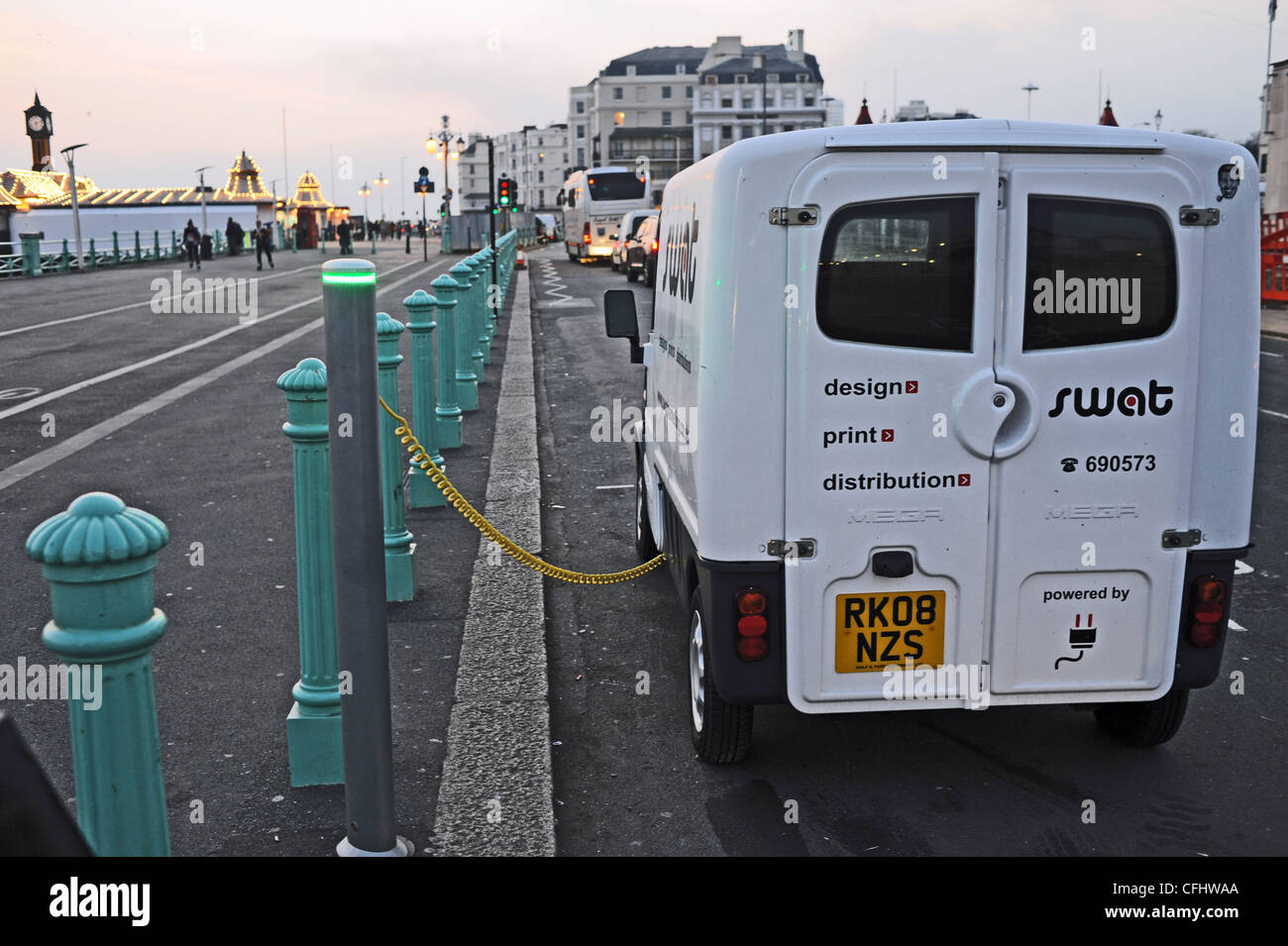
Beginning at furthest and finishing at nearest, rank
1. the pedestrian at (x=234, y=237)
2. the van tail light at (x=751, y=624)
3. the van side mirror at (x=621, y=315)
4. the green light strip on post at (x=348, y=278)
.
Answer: the pedestrian at (x=234, y=237) < the van side mirror at (x=621, y=315) < the van tail light at (x=751, y=624) < the green light strip on post at (x=348, y=278)

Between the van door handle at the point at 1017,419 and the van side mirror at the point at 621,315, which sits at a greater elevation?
the van side mirror at the point at 621,315

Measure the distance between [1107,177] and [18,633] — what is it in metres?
5.04

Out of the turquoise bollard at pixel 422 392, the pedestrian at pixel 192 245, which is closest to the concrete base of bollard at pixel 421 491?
the turquoise bollard at pixel 422 392

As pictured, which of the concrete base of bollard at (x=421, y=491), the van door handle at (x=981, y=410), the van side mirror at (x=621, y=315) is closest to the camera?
the van door handle at (x=981, y=410)

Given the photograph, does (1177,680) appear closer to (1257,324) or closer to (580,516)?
(1257,324)

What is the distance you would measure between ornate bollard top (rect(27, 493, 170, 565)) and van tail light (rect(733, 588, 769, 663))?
2.07 metres

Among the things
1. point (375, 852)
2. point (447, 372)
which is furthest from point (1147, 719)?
point (447, 372)

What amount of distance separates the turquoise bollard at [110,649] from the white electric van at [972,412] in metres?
1.96

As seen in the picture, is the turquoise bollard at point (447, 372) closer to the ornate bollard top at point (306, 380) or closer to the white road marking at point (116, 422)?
the white road marking at point (116, 422)

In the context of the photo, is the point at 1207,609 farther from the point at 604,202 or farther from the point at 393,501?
the point at 604,202

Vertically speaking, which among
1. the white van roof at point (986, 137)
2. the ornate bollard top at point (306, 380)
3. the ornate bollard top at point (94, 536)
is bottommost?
the ornate bollard top at point (94, 536)

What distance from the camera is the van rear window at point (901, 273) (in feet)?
13.1

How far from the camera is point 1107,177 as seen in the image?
4020 mm
